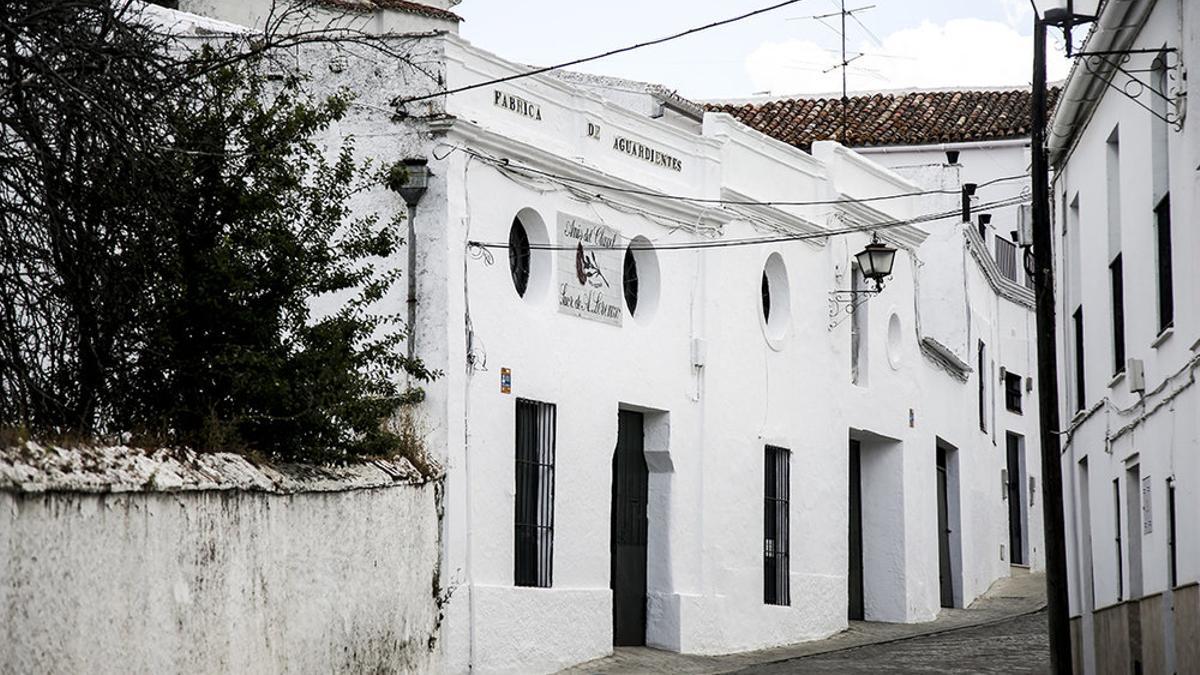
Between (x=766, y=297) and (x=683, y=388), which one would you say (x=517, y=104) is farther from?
(x=766, y=297)

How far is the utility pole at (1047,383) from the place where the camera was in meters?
15.3

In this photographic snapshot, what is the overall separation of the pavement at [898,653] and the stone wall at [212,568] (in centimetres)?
383

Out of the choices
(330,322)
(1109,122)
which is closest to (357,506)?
(330,322)

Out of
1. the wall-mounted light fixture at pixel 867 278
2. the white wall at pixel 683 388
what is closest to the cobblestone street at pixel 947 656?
the white wall at pixel 683 388

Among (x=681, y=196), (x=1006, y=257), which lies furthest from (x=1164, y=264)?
(x=1006, y=257)

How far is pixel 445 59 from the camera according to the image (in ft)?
53.7

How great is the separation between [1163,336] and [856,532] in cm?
1157

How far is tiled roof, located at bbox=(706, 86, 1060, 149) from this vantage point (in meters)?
34.7

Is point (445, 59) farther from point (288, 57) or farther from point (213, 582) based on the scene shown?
point (213, 582)

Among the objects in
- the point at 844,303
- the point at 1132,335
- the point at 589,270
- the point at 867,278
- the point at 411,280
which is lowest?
the point at 1132,335

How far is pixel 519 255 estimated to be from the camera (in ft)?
57.6

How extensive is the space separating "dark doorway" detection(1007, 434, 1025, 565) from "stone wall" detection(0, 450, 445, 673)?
810 inches

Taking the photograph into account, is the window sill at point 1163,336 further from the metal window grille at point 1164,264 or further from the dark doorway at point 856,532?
the dark doorway at point 856,532

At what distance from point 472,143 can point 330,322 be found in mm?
3586
